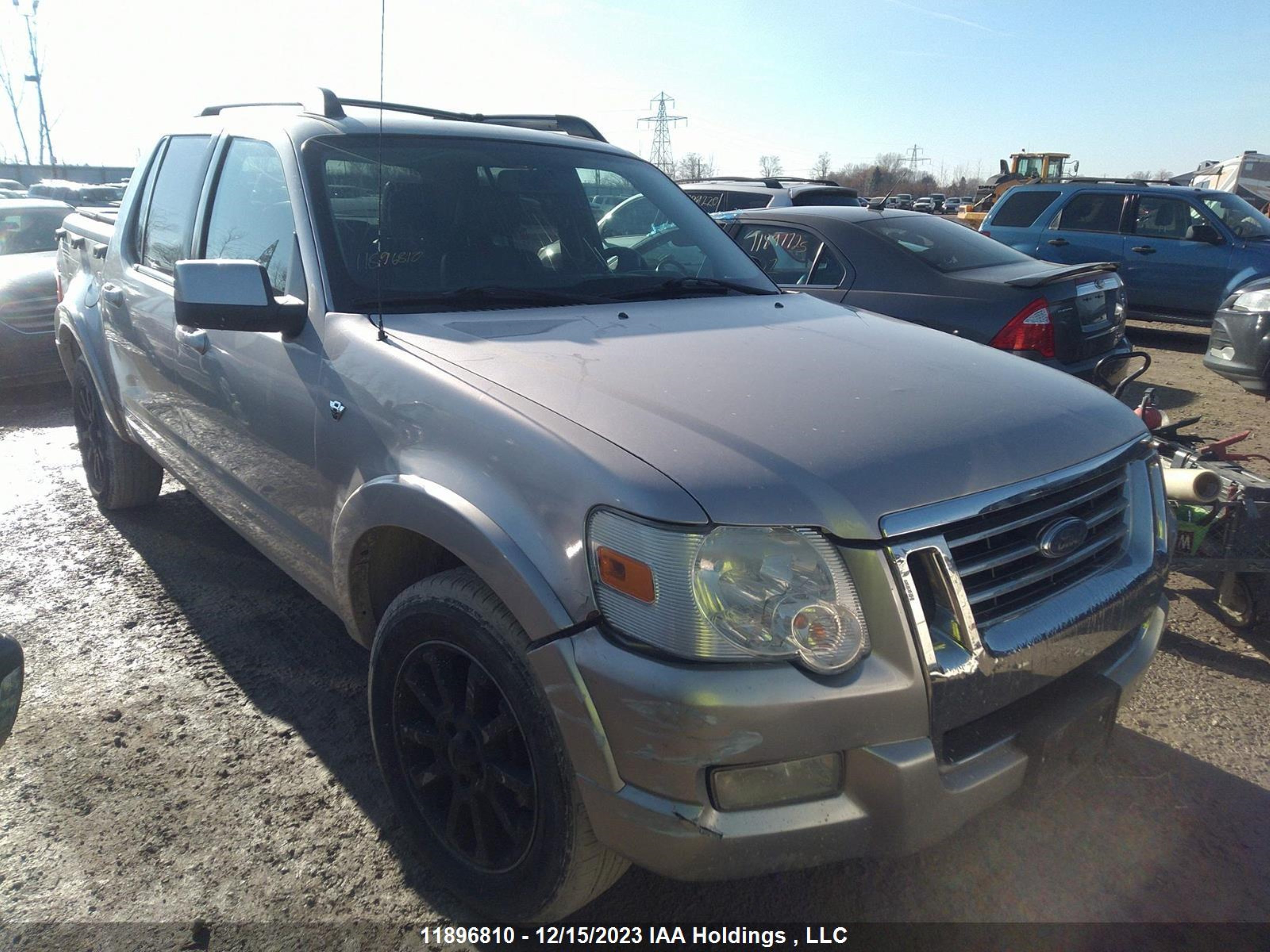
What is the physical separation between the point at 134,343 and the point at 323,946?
2803 mm

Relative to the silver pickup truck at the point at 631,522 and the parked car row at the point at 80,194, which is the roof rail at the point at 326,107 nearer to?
the silver pickup truck at the point at 631,522

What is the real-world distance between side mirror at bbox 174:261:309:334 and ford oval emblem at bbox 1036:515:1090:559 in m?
2.06

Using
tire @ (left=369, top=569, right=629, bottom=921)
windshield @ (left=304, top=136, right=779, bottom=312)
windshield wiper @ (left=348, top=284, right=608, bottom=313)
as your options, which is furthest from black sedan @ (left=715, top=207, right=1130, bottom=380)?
tire @ (left=369, top=569, right=629, bottom=921)

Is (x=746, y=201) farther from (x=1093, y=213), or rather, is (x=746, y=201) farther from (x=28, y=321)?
(x=28, y=321)

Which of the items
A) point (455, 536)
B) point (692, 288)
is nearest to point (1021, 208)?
point (692, 288)

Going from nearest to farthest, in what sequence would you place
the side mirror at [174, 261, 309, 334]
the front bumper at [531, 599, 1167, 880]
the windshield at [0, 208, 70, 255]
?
the front bumper at [531, 599, 1167, 880] → the side mirror at [174, 261, 309, 334] → the windshield at [0, 208, 70, 255]

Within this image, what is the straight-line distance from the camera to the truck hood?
180 centimetres

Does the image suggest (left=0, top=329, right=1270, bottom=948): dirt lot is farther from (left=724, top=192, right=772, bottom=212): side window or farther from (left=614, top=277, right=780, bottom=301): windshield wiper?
(left=724, top=192, right=772, bottom=212): side window

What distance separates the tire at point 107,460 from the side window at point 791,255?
145 inches

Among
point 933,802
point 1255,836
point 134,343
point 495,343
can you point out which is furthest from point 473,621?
point 134,343

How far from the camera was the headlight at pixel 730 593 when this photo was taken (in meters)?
1.71

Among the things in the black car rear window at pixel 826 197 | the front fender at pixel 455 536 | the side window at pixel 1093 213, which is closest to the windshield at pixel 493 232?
the front fender at pixel 455 536

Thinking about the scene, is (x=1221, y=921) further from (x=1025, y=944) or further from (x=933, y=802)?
(x=933, y=802)

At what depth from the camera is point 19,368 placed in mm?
7629
